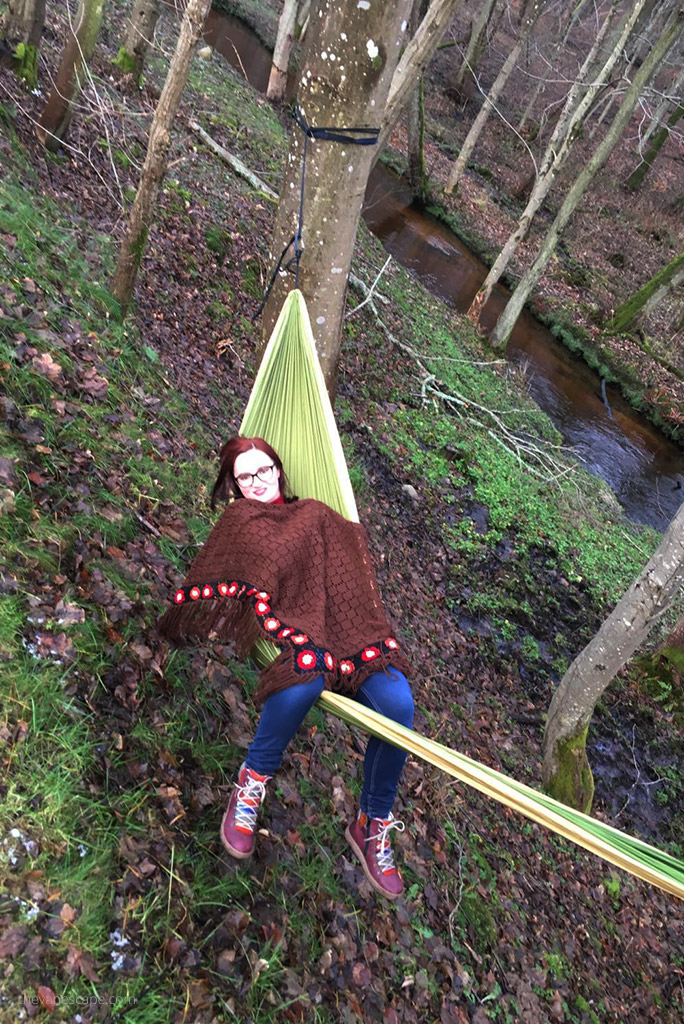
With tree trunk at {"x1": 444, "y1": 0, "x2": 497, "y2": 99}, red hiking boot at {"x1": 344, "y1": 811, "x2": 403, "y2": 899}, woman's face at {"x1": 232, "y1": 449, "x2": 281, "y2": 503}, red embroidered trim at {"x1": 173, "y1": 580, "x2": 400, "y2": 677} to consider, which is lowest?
red hiking boot at {"x1": 344, "y1": 811, "x2": 403, "y2": 899}

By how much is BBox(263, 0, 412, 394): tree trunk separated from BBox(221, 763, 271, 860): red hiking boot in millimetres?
1840

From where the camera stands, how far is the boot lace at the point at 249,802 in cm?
179

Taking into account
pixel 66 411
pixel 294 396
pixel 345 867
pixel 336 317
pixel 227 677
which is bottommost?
pixel 345 867

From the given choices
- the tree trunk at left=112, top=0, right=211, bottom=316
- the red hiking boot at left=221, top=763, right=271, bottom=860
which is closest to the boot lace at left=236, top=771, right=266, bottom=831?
the red hiking boot at left=221, top=763, right=271, bottom=860

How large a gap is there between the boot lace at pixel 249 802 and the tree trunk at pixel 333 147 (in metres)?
1.85

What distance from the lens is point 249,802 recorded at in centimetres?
180

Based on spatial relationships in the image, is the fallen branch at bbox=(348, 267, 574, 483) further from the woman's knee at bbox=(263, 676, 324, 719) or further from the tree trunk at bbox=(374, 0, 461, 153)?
the woman's knee at bbox=(263, 676, 324, 719)

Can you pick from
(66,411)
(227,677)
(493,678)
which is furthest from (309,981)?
(493,678)

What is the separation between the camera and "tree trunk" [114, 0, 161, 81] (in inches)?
224

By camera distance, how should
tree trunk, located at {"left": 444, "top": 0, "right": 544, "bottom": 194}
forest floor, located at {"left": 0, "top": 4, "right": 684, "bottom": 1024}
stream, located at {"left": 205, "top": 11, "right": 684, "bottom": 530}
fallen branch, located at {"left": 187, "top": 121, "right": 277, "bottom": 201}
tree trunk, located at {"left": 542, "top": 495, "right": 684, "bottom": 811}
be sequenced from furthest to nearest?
tree trunk, located at {"left": 444, "top": 0, "right": 544, "bottom": 194}
stream, located at {"left": 205, "top": 11, "right": 684, "bottom": 530}
fallen branch, located at {"left": 187, "top": 121, "right": 277, "bottom": 201}
tree trunk, located at {"left": 542, "top": 495, "right": 684, "bottom": 811}
forest floor, located at {"left": 0, "top": 4, "right": 684, "bottom": 1024}

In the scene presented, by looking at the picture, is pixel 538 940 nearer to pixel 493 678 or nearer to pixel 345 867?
pixel 345 867

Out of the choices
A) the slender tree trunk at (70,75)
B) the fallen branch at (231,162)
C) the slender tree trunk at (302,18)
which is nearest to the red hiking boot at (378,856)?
the slender tree trunk at (70,75)

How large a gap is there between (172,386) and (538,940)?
329 centimetres

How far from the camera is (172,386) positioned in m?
3.59
